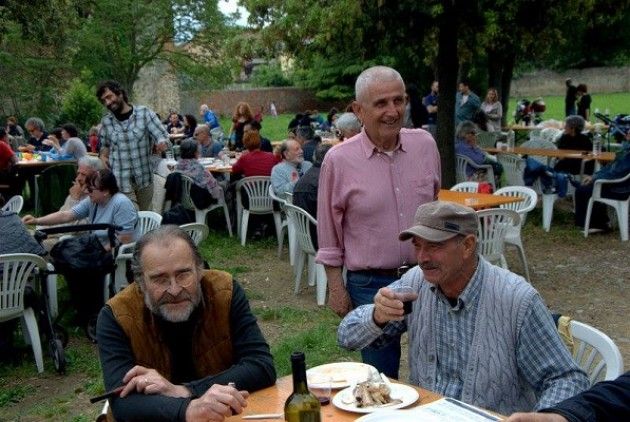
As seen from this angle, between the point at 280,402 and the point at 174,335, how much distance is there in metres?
0.52

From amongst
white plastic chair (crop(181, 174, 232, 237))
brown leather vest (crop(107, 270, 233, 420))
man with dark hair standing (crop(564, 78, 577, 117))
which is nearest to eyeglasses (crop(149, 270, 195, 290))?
brown leather vest (crop(107, 270, 233, 420))

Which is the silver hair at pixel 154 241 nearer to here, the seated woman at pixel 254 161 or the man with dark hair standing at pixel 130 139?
the man with dark hair standing at pixel 130 139

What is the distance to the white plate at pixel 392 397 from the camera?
8.74ft

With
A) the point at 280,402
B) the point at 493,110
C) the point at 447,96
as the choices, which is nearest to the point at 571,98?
the point at 493,110

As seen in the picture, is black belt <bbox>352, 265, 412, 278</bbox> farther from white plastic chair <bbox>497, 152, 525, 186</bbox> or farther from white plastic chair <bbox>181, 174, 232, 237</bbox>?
white plastic chair <bbox>497, 152, 525, 186</bbox>

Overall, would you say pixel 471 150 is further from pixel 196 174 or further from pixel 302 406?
pixel 302 406

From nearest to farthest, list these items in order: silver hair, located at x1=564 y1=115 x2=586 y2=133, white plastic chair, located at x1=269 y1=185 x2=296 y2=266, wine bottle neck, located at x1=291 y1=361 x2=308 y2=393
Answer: wine bottle neck, located at x1=291 y1=361 x2=308 y2=393
white plastic chair, located at x1=269 y1=185 x2=296 y2=266
silver hair, located at x1=564 y1=115 x2=586 y2=133

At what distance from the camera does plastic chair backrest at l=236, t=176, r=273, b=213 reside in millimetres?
10781

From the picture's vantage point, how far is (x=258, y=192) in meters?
10.9

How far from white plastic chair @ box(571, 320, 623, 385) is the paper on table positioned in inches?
26.6

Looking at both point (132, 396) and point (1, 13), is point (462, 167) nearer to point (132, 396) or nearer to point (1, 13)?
point (132, 396)

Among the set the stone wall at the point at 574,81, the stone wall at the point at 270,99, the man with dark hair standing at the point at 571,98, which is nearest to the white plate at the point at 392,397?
the man with dark hair standing at the point at 571,98

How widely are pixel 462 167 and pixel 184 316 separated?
9663mm

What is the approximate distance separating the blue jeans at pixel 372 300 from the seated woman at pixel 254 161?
6995 mm
